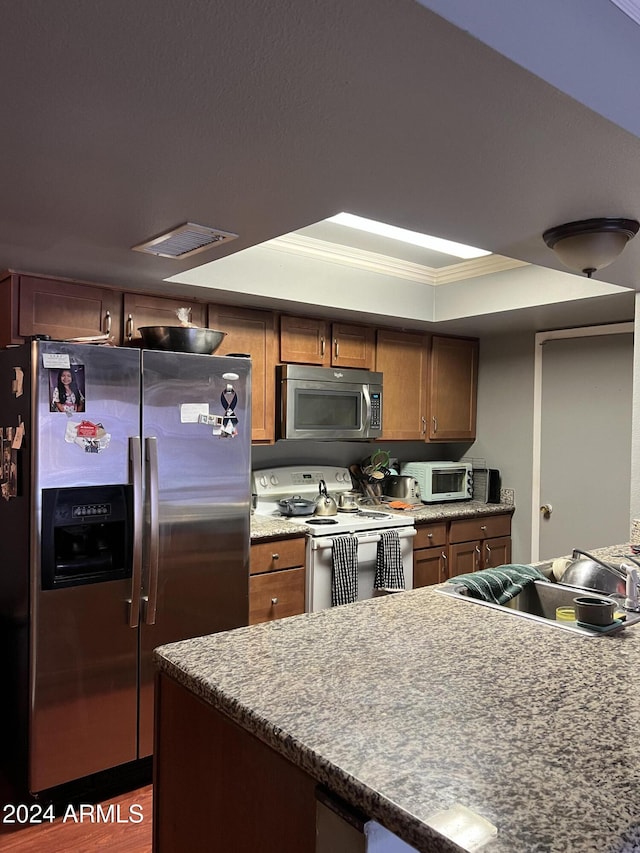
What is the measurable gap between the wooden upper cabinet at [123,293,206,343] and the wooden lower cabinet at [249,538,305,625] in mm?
1192

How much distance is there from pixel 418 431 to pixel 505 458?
72cm

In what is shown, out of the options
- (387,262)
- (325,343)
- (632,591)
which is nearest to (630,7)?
(632,591)

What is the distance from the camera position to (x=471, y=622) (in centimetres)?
165

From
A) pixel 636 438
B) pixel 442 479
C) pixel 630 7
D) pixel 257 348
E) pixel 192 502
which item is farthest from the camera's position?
pixel 442 479

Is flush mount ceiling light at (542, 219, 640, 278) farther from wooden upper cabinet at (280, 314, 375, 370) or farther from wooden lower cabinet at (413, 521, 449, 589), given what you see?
wooden lower cabinet at (413, 521, 449, 589)

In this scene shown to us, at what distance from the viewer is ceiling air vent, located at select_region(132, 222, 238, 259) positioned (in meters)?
2.10

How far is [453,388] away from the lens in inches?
180

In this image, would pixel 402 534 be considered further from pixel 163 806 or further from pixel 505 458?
pixel 163 806

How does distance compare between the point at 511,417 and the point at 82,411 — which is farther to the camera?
the point at 511,417

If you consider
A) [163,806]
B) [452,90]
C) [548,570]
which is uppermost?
[452,90]

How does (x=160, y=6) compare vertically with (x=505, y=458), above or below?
above

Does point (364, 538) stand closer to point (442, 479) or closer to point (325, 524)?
point (325, 524)

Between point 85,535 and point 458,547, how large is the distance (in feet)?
8.21

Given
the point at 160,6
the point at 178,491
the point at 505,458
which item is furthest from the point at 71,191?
the point at 505,458
